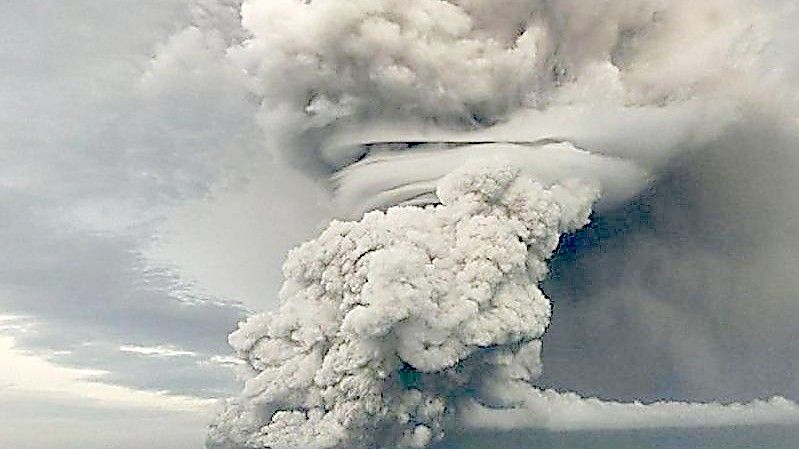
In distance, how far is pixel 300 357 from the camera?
30.4 m

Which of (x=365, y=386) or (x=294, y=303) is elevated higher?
(x=294, y=303)

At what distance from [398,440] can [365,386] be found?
2912 mm

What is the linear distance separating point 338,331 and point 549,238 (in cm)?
752

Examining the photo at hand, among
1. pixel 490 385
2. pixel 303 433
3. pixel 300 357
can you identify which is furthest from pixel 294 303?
pixel 490 385

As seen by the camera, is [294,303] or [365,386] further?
[294,303]

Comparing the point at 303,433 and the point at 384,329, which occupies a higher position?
the point at 384,329

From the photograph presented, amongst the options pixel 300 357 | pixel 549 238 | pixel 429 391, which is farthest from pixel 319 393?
pixel 549 238

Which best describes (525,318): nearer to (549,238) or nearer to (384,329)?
(549,238)

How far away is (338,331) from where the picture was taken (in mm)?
29516

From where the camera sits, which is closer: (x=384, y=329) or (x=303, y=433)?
(x=384, y=329)

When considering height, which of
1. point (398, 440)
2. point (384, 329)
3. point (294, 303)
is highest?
point (294, 303)

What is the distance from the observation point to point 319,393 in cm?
2969

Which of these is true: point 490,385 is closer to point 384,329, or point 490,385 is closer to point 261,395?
point 384,329

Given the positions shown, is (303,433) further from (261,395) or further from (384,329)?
(384,329)
